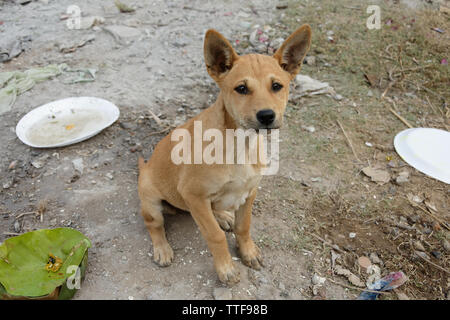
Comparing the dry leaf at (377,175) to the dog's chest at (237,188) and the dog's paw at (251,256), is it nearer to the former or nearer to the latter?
the dog's paw at (251,256)

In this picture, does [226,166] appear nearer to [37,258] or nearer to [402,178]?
[37,258]

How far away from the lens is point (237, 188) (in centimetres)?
275

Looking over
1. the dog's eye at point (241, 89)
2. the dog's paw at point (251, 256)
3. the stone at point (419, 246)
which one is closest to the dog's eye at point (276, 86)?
the dog's eye at point (241, 89)

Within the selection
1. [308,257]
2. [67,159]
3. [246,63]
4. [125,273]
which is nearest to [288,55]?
[246,63]

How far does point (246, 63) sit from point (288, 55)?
17.5 inches

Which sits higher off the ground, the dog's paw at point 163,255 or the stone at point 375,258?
the dog's paw at point 163,255

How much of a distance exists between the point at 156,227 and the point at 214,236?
758mm

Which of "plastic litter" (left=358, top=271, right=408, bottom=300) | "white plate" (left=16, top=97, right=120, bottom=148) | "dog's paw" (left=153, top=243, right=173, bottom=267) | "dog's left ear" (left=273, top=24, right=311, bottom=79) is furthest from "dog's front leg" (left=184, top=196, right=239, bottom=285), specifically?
"white plate" (left=16, top=97, right=120, bottom=148)

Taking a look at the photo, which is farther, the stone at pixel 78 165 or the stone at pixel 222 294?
the stone at pixel 78 165

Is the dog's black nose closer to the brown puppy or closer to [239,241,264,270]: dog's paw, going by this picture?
the brown puppy

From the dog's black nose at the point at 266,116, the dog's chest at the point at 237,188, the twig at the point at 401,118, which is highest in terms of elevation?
the dog's black nose at the point at 266,116

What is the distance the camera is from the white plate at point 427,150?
13.9 feet

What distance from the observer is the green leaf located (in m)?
2.61

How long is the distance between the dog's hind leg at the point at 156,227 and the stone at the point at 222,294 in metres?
0.53
